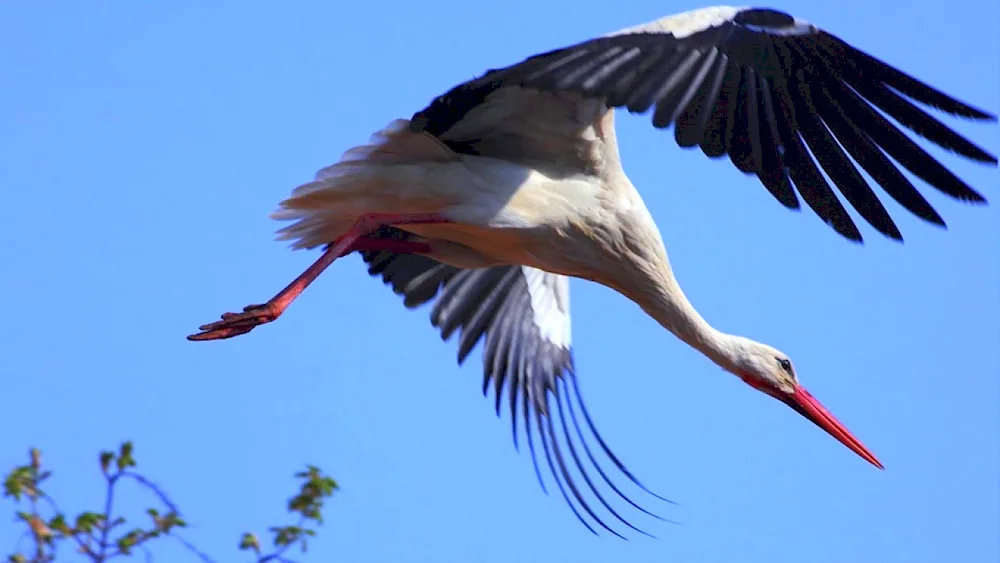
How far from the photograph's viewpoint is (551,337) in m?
8.70

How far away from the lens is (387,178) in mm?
7004

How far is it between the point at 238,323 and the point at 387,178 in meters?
0.89

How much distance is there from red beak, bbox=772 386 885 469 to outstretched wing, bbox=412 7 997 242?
2.02m

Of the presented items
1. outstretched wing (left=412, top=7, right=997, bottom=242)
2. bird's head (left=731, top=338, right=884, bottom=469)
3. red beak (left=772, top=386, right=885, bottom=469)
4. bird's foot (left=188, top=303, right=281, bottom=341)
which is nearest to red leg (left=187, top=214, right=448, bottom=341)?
bird's foot (left=188, top=303, right=281, bottom=341)

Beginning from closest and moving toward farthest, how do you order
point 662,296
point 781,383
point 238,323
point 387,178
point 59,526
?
point 59,526 → point 238,323 → point 387,178 → point 662,296 → point 781,383

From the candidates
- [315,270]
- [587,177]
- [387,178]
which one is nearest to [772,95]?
[587,177]

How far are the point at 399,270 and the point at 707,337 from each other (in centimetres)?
177

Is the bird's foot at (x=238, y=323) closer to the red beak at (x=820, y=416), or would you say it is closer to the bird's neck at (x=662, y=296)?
the bird's neck at (x=662, y=296)

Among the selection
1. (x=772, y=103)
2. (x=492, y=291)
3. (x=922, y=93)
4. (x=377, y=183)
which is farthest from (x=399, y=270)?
(x=922, y=93)

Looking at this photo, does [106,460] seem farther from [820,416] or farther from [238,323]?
[820,416]

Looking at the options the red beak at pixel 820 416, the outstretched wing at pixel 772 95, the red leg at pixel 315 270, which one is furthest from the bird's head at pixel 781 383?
the outstretched wing at pixel 772 95

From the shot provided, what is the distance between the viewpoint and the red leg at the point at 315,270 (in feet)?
22.2

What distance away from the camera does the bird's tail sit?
22.7ft

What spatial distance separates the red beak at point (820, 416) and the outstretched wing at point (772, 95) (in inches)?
79.7
